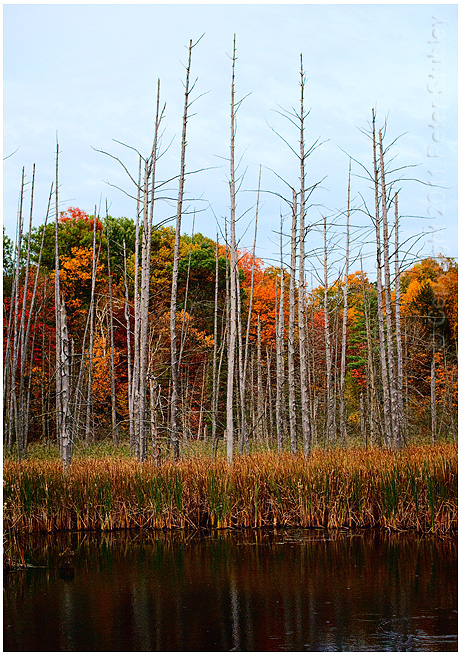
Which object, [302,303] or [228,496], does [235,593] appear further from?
[302,303]

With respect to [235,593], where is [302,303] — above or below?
above

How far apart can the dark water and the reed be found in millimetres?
287

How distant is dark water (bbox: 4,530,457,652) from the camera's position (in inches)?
145

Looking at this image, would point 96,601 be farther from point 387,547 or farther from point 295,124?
point 295,124

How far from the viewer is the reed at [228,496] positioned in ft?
21.6

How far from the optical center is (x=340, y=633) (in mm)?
3719

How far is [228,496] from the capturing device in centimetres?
689

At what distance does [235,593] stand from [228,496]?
225 centimetres

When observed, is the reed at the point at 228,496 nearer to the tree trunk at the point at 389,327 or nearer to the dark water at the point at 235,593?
the dark water at the point at 235,593

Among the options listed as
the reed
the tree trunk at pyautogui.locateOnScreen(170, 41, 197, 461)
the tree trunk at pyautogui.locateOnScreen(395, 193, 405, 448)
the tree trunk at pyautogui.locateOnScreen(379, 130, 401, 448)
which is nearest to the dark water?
the reed

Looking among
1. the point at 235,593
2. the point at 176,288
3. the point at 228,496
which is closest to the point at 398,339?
the point at 176,288

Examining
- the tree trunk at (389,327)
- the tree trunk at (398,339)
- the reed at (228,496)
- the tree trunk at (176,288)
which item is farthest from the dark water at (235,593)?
the tree trunk at (398,339)

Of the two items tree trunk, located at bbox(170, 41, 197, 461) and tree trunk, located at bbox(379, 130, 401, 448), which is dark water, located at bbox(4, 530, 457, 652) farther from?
tree trunk, located at bbox(379, 130, 401, 448)

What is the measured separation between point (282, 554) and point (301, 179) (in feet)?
17.6
